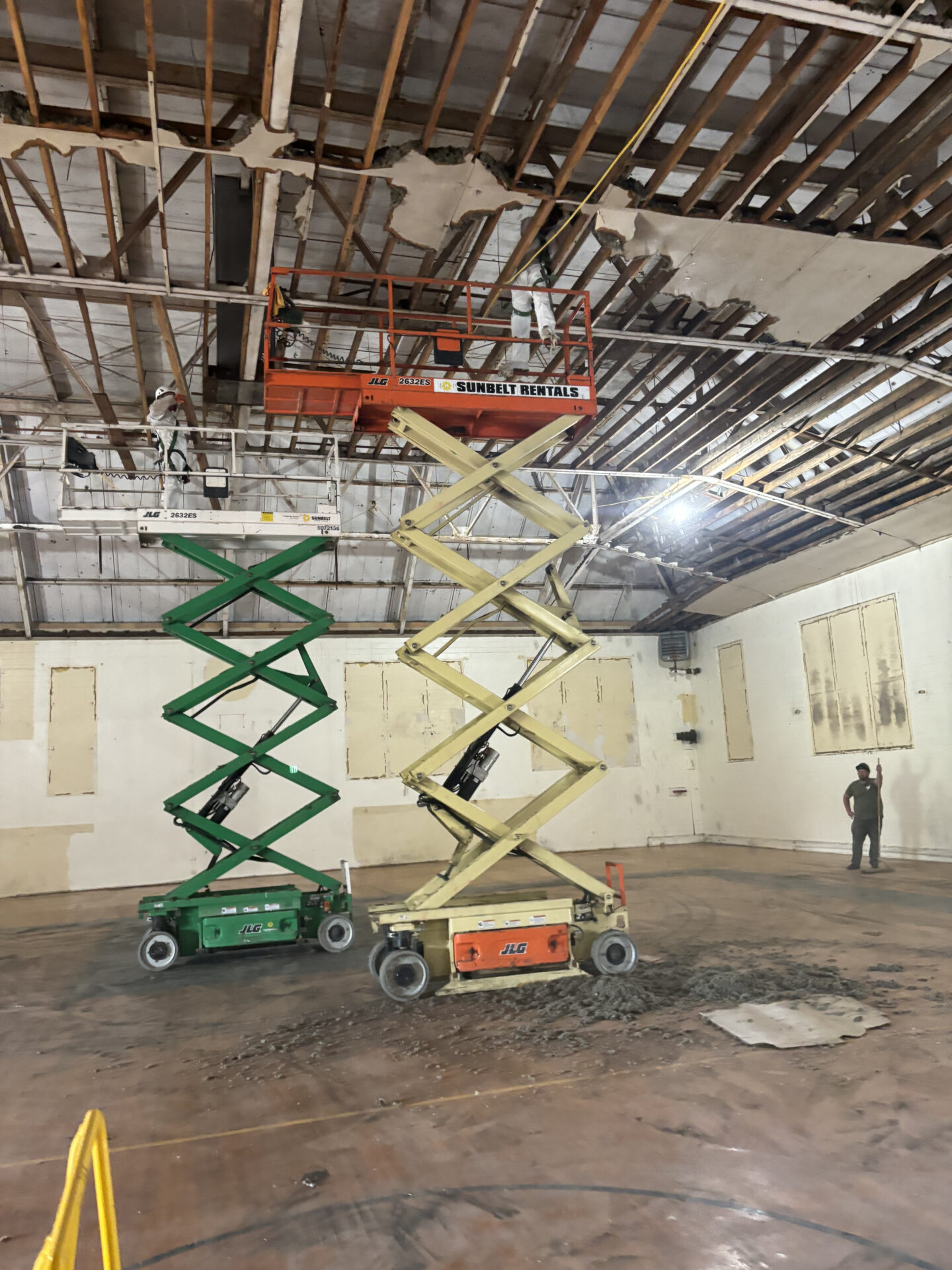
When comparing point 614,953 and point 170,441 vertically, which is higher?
point 170,441

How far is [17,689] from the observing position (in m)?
18.4

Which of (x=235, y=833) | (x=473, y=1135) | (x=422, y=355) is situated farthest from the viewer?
(x=422, y=355)

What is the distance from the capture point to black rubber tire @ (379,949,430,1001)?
734cm

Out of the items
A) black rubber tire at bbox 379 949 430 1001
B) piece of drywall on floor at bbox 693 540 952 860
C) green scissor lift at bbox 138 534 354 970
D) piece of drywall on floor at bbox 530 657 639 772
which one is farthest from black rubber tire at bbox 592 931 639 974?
piece of drywall on floor at bbox 530 657 639 772

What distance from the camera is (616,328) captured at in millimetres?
11812

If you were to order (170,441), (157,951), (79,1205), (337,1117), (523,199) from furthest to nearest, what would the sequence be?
(170,441), (157,951), (523,199), (337,1117), (79,1205)

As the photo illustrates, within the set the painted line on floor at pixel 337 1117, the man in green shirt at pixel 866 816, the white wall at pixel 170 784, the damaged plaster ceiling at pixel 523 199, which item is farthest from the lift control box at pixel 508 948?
the white wall at pixel 170 784

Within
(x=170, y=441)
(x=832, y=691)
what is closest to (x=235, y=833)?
(x=170, y=441)

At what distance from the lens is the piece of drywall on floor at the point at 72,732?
59.9 feet

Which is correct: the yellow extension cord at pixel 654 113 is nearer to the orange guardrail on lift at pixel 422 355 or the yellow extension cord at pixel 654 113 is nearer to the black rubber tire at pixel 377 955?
the orange guardrail on lift at pixel 422 355

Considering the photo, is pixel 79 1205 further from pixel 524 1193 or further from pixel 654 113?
pixel 654 113

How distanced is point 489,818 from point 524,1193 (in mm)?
4096

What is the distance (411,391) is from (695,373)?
6098 millimetres

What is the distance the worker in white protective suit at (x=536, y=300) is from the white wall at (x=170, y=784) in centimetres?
1171
